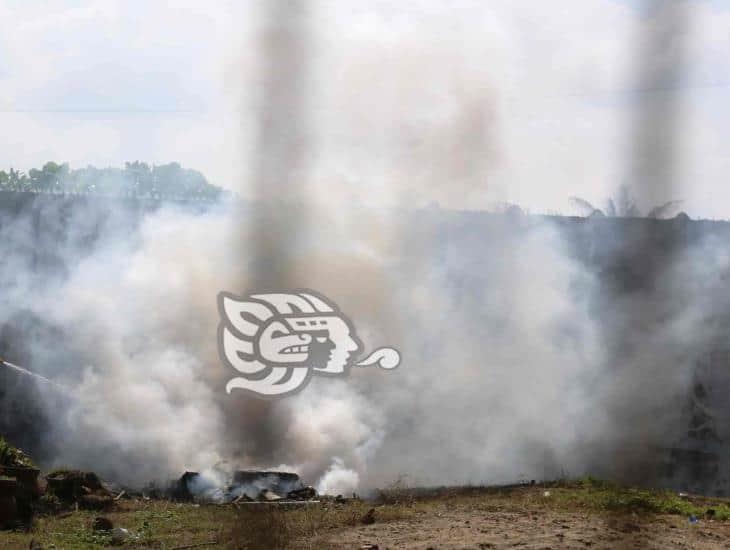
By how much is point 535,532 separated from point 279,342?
8.14 m

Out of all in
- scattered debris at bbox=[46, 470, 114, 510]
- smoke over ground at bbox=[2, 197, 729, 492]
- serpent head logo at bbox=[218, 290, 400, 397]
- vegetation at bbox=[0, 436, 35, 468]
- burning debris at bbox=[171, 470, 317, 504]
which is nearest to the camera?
vegetation at bbox=[0, 436, 35, 468]

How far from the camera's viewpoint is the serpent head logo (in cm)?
1859

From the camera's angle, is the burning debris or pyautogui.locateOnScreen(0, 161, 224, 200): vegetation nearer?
the burning debris

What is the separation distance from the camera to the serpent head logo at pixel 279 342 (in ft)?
61.0

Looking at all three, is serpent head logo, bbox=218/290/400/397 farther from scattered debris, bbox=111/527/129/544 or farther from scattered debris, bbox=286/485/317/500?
scattered debris, bbox=111/527/129/544

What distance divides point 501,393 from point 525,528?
775 centimetres

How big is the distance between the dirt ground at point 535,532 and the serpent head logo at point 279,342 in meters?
5.84

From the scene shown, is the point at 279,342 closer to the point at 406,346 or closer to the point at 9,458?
the point at 406,346

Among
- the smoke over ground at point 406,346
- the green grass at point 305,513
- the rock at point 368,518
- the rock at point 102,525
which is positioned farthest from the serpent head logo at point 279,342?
the rock at point 102,525

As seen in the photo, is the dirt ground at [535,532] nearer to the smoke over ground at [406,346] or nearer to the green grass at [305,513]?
the green grass at [305,513]

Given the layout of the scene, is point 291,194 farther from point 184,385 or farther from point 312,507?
point 312,507

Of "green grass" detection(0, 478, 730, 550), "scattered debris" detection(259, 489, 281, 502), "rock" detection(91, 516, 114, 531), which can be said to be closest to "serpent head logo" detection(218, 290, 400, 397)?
"scattered debris" detection(259, 489, 281, 502)

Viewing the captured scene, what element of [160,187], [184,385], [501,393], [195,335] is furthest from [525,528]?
[160,187]

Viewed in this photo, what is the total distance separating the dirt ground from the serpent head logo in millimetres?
5842
